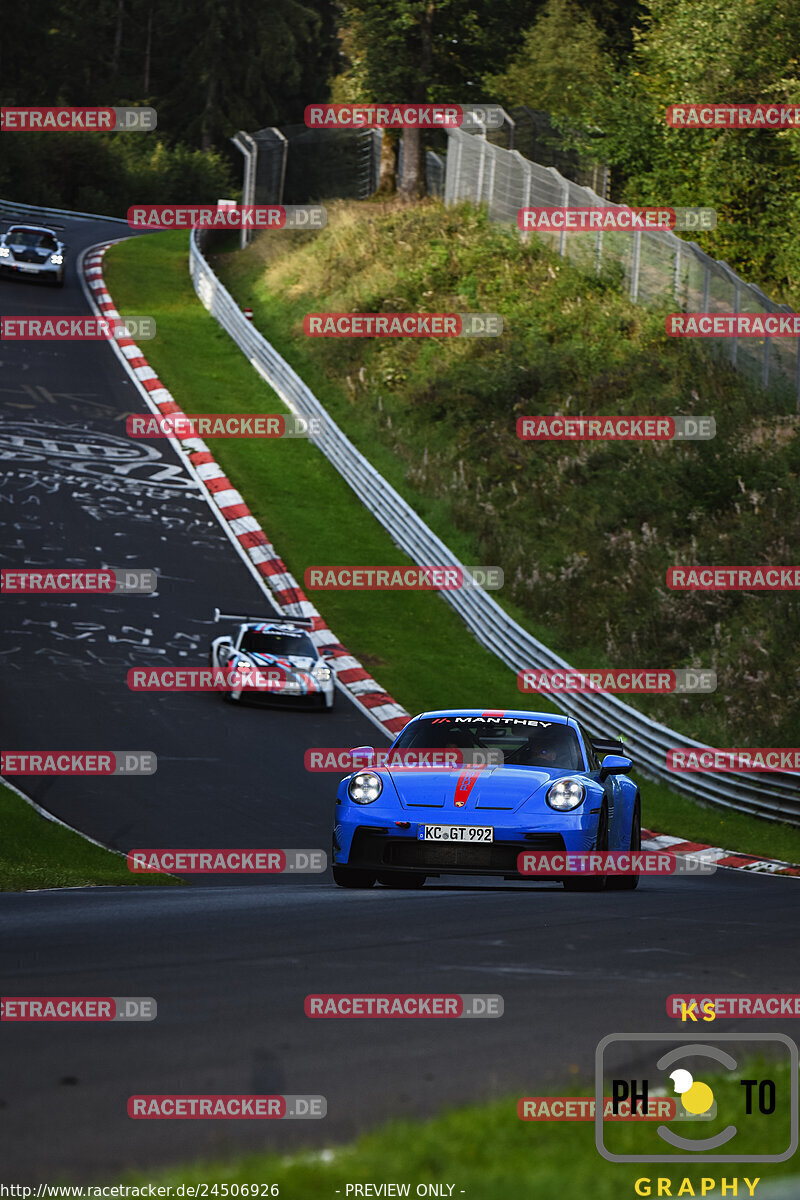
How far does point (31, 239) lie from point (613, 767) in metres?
40.3

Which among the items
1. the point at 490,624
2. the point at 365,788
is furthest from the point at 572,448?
the point at 365,788

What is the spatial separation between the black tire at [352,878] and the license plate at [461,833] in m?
0.73

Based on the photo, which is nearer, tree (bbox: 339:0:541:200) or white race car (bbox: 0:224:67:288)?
white race car (bbox: 0:224:67:288)

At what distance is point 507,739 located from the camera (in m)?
10.8

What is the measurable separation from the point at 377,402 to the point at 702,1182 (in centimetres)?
3450

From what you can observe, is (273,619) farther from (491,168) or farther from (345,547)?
(491,168)

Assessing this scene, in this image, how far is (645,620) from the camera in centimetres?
2561

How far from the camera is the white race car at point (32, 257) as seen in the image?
45.6 m

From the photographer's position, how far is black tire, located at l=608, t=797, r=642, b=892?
10492mm

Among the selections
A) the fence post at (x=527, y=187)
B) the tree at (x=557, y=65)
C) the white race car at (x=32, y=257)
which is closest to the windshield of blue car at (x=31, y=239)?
the white race car at (x=32, y=257)

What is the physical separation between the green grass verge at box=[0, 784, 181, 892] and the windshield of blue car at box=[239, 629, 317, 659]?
22.1ft

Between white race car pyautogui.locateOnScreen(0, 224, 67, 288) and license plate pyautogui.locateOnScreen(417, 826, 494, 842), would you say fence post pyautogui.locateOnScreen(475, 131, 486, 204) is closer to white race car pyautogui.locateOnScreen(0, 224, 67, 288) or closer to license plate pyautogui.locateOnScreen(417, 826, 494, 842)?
white race car pyautogui.locateOnScreen(0, 224, 67, 288)

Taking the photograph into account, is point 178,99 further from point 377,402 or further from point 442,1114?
point 442,1114

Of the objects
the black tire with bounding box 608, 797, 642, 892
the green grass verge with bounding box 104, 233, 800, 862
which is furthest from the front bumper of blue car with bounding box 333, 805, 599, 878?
the green grass verge with bounding box 104, 233, 800, 862
